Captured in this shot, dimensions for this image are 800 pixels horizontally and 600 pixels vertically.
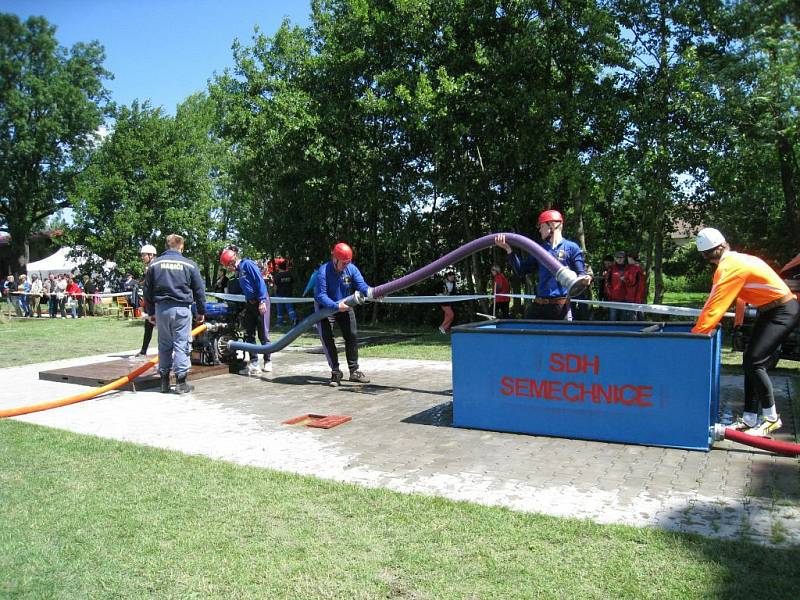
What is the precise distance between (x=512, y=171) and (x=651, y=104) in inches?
157

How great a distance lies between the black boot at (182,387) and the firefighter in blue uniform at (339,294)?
6.52 feet

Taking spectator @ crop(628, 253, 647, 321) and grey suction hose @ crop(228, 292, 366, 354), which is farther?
spectator @ crop(628, 253, 647, 321)

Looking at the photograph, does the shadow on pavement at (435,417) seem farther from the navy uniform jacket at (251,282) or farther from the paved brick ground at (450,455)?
the navy uniform jacket at (251,282)

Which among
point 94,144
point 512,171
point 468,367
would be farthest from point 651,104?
point 94,144

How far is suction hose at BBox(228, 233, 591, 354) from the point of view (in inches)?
253

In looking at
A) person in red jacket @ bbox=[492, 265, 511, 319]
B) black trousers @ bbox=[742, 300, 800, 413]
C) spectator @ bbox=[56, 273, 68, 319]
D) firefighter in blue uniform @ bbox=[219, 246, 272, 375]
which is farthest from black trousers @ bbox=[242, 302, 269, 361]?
spectator @ bbox=[56, 273, 68, 319]

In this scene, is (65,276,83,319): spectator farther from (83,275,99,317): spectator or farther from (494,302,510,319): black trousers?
(494,302,510,319): black trousers

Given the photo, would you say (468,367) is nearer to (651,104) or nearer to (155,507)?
(155,507)

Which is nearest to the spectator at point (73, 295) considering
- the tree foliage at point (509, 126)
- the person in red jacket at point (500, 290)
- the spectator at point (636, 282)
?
the tree foliage at point (509, 126)

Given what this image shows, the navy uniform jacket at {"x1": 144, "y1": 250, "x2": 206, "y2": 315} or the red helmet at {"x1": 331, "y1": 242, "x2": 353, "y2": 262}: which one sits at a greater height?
the red helmet at {"x1": 331, "y1": 242, "x2": 353, "y2": 262}

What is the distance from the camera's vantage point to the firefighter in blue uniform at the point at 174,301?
820 cm

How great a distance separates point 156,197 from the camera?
30.2 meters

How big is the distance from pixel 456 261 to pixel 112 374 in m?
5.47

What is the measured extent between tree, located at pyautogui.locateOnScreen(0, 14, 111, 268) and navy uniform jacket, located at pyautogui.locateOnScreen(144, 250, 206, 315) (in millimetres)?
37719
